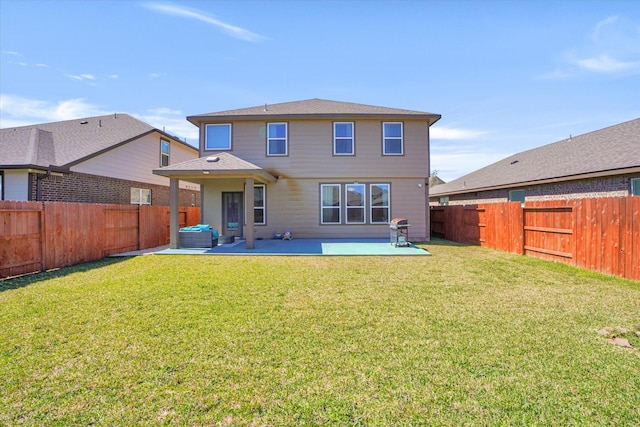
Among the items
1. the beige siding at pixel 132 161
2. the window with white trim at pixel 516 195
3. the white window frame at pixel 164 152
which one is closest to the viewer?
the beige siding at pixel 132 161

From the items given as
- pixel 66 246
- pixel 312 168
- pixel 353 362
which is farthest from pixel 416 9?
pixel 66 246

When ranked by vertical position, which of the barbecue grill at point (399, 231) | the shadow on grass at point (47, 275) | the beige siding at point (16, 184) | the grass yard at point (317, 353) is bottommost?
the grass yard at point (317, 353)

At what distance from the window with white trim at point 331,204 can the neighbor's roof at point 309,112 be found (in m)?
3.33

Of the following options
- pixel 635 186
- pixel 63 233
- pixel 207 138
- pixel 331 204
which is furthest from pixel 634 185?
pixel 63 233

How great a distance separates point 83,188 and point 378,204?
42.0ft

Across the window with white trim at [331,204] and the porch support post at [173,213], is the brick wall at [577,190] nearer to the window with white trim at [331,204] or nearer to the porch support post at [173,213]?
the window with white trim at [331,204]

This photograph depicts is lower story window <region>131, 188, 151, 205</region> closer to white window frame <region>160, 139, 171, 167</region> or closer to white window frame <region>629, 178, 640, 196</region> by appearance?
white window frame <region>160, 139, 171, 167</region>

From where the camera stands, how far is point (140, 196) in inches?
654

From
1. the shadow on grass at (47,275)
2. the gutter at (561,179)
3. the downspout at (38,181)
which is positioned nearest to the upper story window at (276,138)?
the shadow on grass at (47,275)

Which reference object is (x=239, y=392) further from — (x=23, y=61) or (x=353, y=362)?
(x=23, y=61)

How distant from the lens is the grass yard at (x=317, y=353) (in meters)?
2.42

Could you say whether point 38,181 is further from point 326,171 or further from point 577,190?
point 577,190

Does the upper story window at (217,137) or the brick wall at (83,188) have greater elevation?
the upper story window at (217,137)

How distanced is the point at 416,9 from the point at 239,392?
1138 cm
